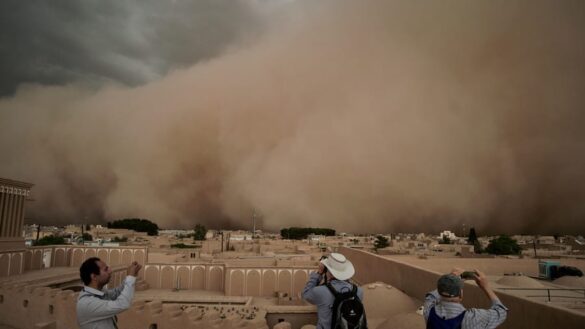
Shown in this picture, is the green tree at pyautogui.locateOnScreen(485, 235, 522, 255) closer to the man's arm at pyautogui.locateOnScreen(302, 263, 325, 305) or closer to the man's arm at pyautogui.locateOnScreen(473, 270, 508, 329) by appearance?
the man's arm at pyautogui.locateOnScreen(302, 263, 325, 305)

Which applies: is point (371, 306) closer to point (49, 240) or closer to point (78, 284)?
point (78, 284)

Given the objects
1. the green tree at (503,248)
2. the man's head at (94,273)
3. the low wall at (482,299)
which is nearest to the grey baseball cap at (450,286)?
the man's head at (94,273)

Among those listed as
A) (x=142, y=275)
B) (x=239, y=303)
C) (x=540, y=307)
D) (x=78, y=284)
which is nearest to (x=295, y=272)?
(x=239, y=303)

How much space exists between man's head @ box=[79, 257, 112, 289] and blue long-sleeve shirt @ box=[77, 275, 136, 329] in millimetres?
41

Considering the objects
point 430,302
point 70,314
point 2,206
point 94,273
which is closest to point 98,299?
point 94,273

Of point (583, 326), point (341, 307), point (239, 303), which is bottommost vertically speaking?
point (239, 303)

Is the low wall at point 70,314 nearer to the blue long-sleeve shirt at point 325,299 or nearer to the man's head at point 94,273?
the blue long-sleeve shirt at point 325,299

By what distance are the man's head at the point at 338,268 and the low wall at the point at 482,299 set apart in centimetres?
251

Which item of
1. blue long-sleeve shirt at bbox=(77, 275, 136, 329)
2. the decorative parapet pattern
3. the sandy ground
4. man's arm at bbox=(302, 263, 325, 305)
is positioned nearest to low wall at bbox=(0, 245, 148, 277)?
the decorative parapet pattern

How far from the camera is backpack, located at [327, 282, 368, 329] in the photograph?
2.27m

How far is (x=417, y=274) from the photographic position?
914 centimetres

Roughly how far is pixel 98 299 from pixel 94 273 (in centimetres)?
14

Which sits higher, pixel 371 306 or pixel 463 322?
pixel 463 322

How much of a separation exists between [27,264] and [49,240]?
53.6 ft
